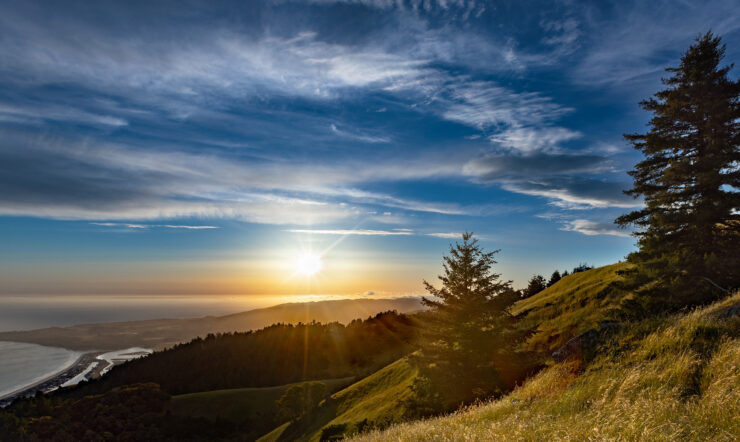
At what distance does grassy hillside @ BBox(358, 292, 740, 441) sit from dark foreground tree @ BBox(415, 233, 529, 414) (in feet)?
36.3

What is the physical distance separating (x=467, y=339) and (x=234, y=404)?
199 ft

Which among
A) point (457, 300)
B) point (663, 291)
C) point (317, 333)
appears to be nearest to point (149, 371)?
point (317, 333)

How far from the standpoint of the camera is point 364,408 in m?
31.8

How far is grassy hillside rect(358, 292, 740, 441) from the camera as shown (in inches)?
255

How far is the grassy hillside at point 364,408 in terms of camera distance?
86.8 feet

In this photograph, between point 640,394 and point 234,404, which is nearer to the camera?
point 640,394

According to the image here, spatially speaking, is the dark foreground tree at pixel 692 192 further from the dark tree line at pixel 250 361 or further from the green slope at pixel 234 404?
the dark tree line at pixel 250 361

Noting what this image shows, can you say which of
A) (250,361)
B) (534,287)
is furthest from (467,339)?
(250,361)

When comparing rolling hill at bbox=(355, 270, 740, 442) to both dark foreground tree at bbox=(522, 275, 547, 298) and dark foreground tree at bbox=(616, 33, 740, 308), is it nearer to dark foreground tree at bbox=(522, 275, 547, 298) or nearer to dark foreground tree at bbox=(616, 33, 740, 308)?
dark foreground tree at bbox=(616, 33, 740, 308)

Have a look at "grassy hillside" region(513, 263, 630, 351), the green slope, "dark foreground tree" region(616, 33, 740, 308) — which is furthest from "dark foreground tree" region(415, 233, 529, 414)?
the green slope

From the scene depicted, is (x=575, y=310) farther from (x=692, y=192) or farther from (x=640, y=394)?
(x=640, y=394)

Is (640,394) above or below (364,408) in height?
above

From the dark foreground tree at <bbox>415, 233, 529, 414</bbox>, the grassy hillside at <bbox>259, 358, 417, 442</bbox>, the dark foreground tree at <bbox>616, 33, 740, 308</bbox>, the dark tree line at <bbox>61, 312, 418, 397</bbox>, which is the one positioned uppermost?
the dark foreground tree at <bbox>616, 33, 740, 308</bbox>

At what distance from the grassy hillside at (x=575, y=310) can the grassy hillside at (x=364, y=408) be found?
12.3 meters
